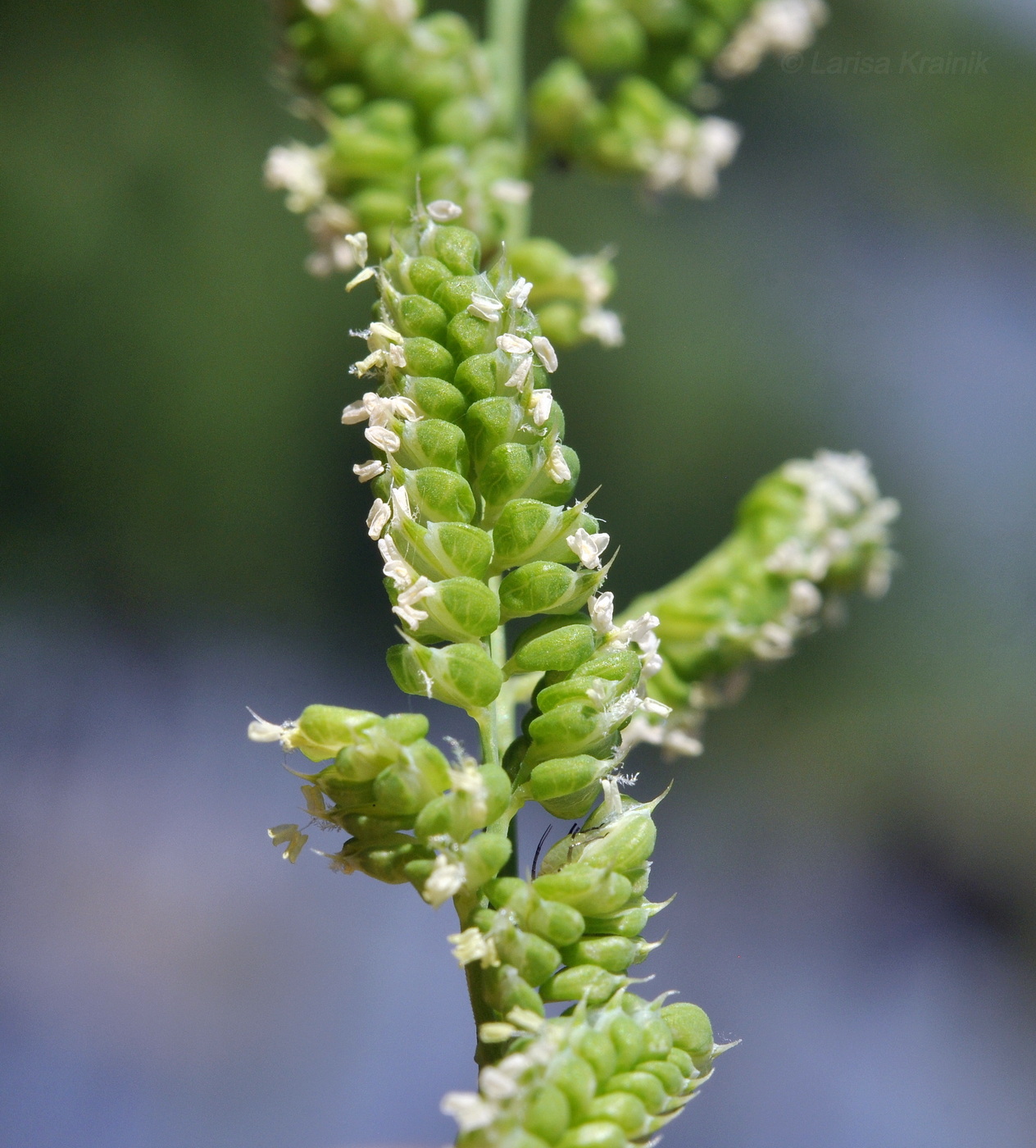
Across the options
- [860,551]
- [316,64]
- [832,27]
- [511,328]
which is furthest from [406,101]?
[832,27]

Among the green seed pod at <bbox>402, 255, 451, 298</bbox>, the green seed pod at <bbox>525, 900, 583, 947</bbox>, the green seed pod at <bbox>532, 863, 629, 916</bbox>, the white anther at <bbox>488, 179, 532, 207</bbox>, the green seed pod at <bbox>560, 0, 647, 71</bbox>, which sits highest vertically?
the green seed pod at <bbox>560, 0, 647, 71</bbox>

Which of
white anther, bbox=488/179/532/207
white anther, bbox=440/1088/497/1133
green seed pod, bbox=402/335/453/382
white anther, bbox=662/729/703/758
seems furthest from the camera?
white anther, bbox=488/179/532/207

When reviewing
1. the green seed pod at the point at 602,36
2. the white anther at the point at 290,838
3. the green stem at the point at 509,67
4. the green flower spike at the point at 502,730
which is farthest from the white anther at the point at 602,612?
the green seed pod at the point at 602,36

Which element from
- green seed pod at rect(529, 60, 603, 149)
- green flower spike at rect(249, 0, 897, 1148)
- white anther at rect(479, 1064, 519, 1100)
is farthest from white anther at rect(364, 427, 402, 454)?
green seed pod at rect(529, 60, 603, 149)

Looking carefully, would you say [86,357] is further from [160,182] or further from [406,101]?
[406,101]

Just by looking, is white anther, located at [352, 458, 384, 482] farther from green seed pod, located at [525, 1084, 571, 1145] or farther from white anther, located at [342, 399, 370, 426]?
green seed pod, located at [525, 1084, 571, 1145]

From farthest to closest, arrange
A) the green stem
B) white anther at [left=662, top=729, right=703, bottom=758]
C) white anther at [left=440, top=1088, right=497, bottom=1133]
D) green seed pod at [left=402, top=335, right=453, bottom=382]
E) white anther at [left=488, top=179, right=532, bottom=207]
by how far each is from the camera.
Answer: the green stem < white anther at [left=488, top=179, right=532, bottom=207] < white anther at [left=662, top=729, right=703, bottom=758] < green seed pod at [left=402, top=335, right=453, bottom=382] < white anther at [left=440, top=1088, right=497, bottom=1133]
